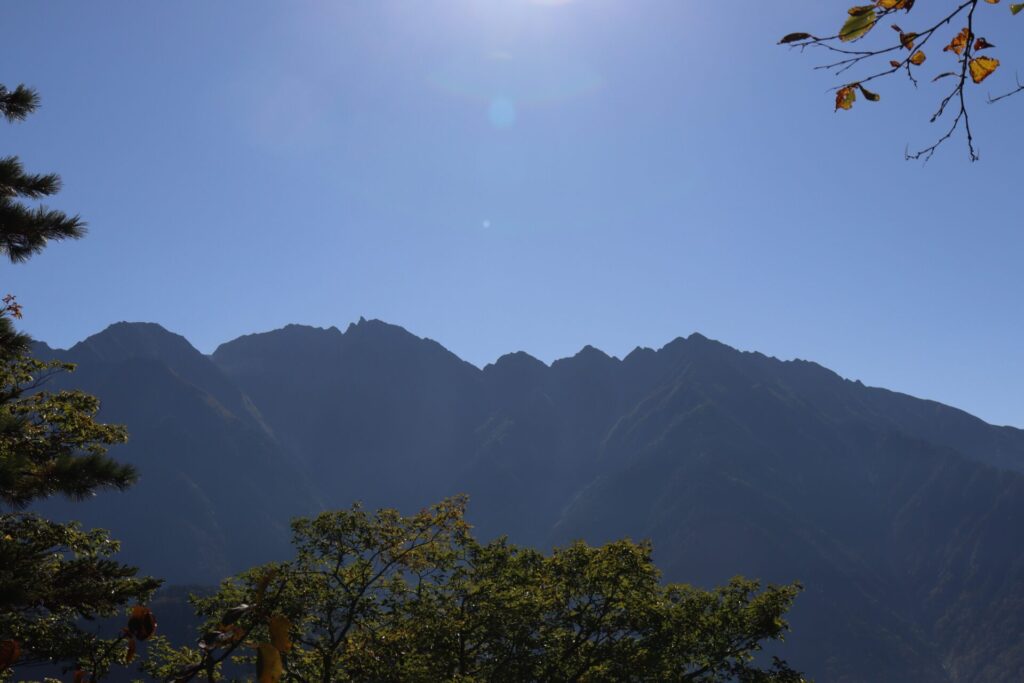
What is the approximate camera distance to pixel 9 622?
14.2 m

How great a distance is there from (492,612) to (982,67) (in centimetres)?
2029

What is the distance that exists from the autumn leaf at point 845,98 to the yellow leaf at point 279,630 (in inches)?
171

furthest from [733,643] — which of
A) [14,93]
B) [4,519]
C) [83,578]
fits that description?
[14,93]

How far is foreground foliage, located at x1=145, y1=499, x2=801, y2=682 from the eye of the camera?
22078mm

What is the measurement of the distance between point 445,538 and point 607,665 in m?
6.84

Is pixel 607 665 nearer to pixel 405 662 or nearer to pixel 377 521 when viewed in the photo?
pixel 405 662

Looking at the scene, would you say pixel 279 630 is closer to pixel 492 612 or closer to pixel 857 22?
pixel 857 22

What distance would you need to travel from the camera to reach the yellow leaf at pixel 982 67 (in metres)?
4.32

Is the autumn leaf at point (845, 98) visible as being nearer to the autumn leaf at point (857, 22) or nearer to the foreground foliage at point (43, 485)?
the autumn leaf at point (857, 22)

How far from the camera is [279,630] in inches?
107

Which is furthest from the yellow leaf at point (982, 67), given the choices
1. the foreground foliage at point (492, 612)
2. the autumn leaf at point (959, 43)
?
the foreground foliage at point (492, 612)

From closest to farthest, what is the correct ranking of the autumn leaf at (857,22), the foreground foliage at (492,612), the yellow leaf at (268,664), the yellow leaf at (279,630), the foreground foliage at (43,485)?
1. the yellow leaf at (279,630)
2. the yellow leaf at (268,664)
3. the autumn leaf at (857,22)
4. the foreground foliage at (43,485)
5. the foreground foliage at (492,612)

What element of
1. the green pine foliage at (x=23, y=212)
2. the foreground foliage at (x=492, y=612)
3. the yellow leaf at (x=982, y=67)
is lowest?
the foreground foliage at (x=492, y=612)

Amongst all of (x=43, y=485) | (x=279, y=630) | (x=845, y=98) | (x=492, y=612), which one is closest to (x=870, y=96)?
(x=845, y=98)
